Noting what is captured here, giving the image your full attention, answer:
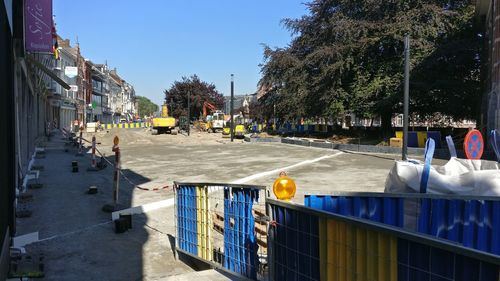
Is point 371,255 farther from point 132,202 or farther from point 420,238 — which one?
point 132,202

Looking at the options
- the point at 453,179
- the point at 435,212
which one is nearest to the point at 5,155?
the point at 435,212

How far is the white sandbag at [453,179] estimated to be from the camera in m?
4.95

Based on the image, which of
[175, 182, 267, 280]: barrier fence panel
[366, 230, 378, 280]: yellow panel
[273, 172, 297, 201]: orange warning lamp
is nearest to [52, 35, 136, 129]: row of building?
[175, 182, 267, 280]: barrier fence panel

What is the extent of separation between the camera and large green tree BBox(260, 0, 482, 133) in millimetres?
28422

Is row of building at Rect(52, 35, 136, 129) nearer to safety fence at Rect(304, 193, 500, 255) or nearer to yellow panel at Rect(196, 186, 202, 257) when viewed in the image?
yellow panel at Rect(196, 186, 202, 257)

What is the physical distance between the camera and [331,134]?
37.0m

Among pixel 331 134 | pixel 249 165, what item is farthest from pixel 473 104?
pixel 249 165

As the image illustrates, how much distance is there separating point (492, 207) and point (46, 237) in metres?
6.28

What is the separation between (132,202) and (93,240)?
10.7 ft

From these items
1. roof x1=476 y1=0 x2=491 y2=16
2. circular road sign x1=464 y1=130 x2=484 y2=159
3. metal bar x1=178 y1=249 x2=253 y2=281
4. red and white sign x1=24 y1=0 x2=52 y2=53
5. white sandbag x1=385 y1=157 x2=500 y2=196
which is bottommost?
metal bar x1=178 y1=249 x2=253 y2=281

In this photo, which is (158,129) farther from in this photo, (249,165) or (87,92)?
(87,92)

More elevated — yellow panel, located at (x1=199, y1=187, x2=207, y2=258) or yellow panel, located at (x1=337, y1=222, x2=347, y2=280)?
yellow panel, located at (x1=337, y1=222, x2=347, y2=280)

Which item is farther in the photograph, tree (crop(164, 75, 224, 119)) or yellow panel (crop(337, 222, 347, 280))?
tree (crop(164, 75, 224, 119))

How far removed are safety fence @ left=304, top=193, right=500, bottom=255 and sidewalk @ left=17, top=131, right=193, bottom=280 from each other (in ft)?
8.84
